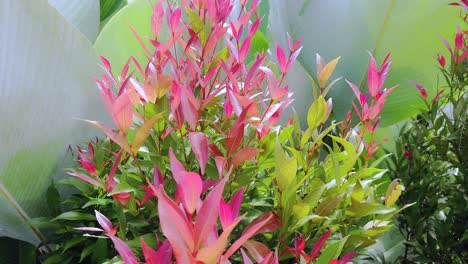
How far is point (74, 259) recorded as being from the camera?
634 millimetres

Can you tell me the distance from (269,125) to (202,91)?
0.09m

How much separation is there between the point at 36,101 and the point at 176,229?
479 millimetres

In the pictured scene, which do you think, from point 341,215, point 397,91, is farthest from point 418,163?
point 341,215

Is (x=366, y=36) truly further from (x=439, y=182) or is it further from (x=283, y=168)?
(x=283, y=168)

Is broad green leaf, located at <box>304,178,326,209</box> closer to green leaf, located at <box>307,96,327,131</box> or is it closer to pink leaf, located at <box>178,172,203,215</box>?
green leaf, located at <box>307,96,327,131</box>

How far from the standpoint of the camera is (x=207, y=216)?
0.86ft

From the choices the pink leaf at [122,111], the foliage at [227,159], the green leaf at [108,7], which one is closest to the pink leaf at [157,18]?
the foliage at [227,159]

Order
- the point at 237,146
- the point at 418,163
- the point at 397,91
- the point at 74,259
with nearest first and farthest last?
the point at 237,146 < the point at 74,259 < the point at 418,163 < the point at 397,91

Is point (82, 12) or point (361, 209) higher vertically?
point (82, 12)

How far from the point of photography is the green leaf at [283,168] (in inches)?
17.6

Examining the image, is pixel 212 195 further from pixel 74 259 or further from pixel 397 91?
pixel 397 91

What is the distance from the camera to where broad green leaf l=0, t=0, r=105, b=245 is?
2.09 ft

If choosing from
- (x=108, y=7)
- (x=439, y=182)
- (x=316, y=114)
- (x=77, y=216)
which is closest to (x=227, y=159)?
(x=316, y=114)

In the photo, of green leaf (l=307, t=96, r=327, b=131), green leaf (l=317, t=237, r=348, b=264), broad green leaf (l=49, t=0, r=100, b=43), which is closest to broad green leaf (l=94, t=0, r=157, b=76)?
broad green leaf (l=49, t=0, r=100, b=43)
